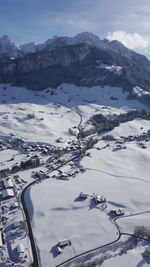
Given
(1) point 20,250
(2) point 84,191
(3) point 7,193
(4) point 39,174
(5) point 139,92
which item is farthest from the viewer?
(5) point 139,92

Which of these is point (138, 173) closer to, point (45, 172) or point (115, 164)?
point (115, 164)

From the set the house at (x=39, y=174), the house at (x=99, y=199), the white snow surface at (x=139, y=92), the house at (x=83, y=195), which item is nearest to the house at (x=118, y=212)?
the house at (x=99, y=199)

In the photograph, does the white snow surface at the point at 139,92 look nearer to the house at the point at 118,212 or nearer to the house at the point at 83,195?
the house at the point at 83,195

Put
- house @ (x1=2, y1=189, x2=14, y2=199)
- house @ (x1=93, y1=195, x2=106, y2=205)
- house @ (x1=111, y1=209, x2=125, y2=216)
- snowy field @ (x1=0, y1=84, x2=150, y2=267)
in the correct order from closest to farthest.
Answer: snowy field @ (x1=0, y1=84, x2=150, y2=267) → house @ (x1=111, y1=209, x2=125, y2=216) → house @ (x1=93, y1=195, x2=106, y2=205) → house @ (x1=2, y1=189, x2=14, y2=199)

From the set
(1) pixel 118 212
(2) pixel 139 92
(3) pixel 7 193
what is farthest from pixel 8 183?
(2) pixel 139 92

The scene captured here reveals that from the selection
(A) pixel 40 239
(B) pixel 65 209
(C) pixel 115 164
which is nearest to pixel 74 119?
(C) pixel 115 164

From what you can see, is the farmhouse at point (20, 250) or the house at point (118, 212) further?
the house at point (118, 212)

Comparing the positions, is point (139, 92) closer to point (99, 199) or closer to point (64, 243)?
point (99, 199)

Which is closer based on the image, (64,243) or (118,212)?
(64,243)

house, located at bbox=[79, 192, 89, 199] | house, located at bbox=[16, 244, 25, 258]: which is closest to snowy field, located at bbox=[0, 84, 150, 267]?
house, located at bbox=[79, 192, 89, 199]

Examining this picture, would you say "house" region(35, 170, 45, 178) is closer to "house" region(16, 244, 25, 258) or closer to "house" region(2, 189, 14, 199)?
"house" region(2, 189, 14, 199)

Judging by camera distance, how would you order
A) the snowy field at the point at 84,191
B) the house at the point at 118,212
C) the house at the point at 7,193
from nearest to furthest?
the snowy field at the point at 84,191
the house at the point at 118,212
the house at the point at 7,193
